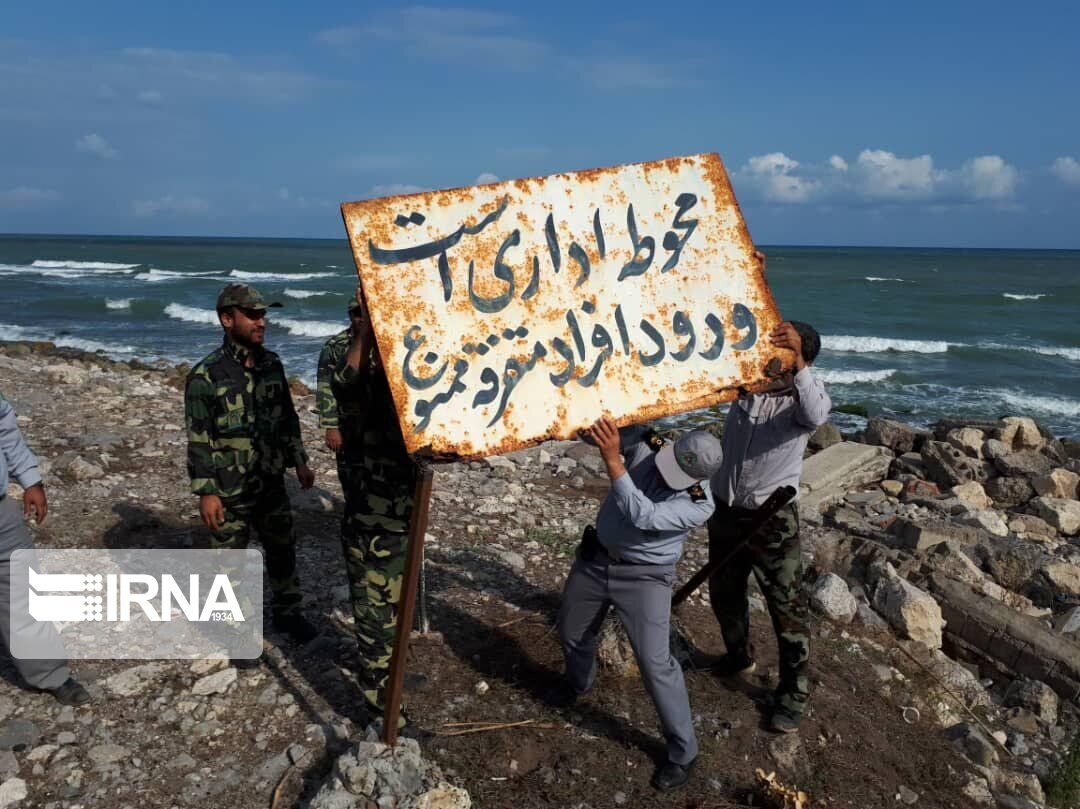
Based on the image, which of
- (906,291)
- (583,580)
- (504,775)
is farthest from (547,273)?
(906,291)

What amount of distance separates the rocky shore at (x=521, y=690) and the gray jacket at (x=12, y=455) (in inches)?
39.1

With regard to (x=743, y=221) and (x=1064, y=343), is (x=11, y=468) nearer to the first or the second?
(x=743, y=221)

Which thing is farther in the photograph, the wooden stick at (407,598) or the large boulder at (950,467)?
the large boulder at (950,467)

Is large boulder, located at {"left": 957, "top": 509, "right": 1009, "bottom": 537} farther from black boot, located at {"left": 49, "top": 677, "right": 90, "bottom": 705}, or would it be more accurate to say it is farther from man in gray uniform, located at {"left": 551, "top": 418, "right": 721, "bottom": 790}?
black boot, located at {"left": 49, "top": 677, "right": 90, "bottom": 705}

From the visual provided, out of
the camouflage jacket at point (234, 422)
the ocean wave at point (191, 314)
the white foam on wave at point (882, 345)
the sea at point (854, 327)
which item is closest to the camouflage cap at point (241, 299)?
the camouflage jacket at point (234, 422)

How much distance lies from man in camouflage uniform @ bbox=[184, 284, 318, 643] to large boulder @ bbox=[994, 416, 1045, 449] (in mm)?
11206

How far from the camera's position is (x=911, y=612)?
17.2 ft

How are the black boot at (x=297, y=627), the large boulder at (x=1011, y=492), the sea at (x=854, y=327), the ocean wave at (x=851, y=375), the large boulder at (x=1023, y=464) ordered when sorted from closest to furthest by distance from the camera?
the black boot at (x=297, y=627) → the large boulder at (x=1011, y=492) → the large boulder at (x=1023, y=464) → the sea at (x=854, y=327) → the ocean wave at (x=851, y=375)

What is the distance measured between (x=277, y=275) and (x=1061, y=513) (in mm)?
46760

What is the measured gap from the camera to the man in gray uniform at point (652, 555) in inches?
123

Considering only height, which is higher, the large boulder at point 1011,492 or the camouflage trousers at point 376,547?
the camouflage trousers at point 376,547

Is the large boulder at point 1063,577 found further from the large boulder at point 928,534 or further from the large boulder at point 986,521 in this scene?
the large boulder at point 986,521

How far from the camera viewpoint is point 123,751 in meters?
3.46

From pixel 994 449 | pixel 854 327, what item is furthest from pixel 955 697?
pixel 854 327
